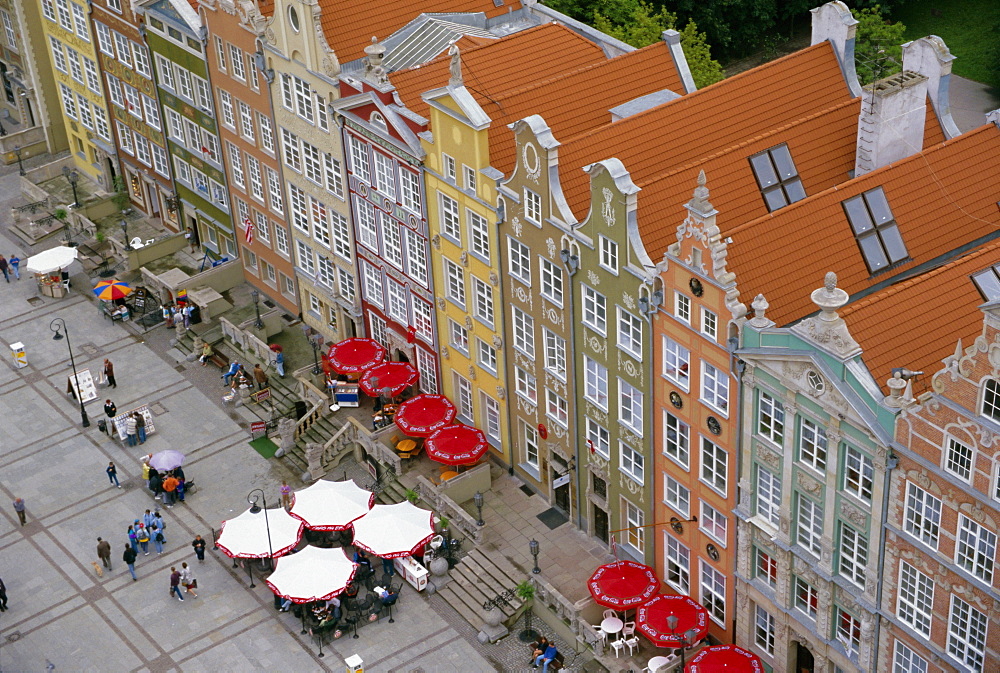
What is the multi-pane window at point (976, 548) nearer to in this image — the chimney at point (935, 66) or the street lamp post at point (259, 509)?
the chimney at point (935, 66)

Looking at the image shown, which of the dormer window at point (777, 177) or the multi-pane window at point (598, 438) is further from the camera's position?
the multi-pane window at point (598, 438)

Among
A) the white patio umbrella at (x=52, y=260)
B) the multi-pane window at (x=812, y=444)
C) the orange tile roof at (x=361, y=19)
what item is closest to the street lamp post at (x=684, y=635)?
the multi-pane window at (x=812, y=444)

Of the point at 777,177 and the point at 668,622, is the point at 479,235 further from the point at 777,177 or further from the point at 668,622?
the point at 668,622

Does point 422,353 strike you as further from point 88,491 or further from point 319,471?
point 88,491

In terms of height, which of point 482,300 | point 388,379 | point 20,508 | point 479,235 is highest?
point 479,235

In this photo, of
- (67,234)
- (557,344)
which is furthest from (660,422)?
(67,234)

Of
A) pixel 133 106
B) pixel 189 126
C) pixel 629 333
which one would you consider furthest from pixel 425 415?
pixel 133 106

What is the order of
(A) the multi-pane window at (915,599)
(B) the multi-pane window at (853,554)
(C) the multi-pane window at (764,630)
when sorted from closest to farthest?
(A) the multi-pane window at (915,599) < (B) the multi-pane window at (853,554) < (C) the multi-pane window at (764,630)
